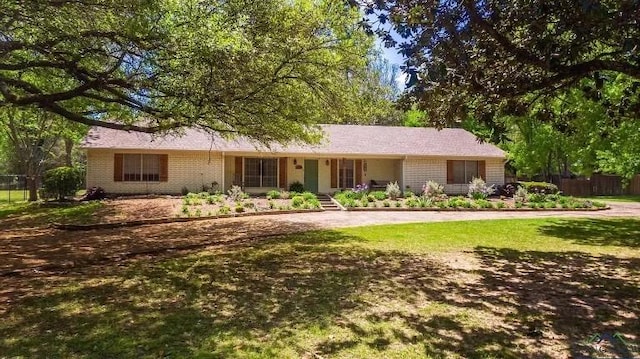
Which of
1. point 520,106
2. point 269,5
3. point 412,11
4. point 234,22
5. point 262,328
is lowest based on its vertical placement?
point 262,328

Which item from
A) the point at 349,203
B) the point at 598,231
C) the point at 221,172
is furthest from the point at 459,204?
the point at 221,172

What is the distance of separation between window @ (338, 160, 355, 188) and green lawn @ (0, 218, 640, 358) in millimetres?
16983

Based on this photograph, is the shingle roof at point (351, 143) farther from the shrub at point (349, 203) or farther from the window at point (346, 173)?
the shrub at point (349, 203)

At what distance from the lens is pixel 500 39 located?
5609 millimetres

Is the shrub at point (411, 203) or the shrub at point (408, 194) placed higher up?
the shrub at point (408, 194)

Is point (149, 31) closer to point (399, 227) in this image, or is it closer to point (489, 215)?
point (399, 227)

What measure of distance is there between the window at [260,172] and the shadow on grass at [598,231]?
14.7m

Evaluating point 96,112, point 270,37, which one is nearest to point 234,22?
point 270,37

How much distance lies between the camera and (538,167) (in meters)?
36.1

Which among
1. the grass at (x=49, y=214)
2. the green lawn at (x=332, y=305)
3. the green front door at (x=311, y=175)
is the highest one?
the green front door at (x=311, y=175)

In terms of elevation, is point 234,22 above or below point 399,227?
above

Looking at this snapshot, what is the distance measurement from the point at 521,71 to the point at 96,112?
13.0 metres

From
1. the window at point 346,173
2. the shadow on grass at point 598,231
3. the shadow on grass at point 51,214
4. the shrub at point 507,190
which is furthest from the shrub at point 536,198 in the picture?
the shadow on grass at point 51,214

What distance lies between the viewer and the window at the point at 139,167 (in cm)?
2248
